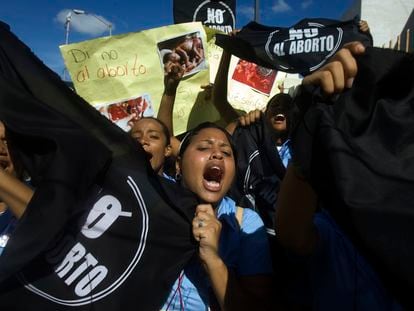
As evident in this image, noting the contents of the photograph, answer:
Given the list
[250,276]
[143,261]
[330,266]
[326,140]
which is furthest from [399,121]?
[143,261]

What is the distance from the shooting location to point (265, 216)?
6.30 feet

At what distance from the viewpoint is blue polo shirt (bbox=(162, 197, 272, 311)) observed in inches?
55.7

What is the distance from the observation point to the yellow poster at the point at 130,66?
3018 mm

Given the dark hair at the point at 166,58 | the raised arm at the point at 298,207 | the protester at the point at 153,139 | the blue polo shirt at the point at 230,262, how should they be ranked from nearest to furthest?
the raised arm at the point at 298,207, the blue polo shirt at the point at 230,262, the protester at the point at 153,139, the dark hair at the point at 166,58

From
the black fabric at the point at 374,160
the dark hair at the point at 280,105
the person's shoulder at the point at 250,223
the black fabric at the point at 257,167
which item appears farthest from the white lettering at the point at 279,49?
the black fabric at the point at 374,160

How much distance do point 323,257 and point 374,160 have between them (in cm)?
51

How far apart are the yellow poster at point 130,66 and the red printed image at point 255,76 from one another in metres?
0.60

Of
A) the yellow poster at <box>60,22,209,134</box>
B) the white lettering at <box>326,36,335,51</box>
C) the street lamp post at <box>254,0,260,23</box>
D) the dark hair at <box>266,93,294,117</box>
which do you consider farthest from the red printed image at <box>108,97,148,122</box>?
the street lamp post at <box>254,0,260,23</box>

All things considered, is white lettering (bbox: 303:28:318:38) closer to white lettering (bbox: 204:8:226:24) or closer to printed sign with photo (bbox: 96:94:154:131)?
white lettering (bbox: 204:8:226:24)

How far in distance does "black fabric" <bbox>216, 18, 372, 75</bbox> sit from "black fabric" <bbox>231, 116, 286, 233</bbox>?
65 cm

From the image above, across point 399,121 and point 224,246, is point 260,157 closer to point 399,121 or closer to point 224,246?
point 224,246

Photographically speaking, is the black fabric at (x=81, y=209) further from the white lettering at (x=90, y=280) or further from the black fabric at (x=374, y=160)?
the black fabric at (x=374, y=160)

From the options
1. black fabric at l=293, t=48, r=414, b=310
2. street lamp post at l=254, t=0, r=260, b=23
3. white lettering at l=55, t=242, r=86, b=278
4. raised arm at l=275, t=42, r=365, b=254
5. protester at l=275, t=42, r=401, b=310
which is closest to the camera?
black fabric at l=293, t=48, r=414, b=310

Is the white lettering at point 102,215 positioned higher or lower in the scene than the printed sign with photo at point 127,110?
higher
